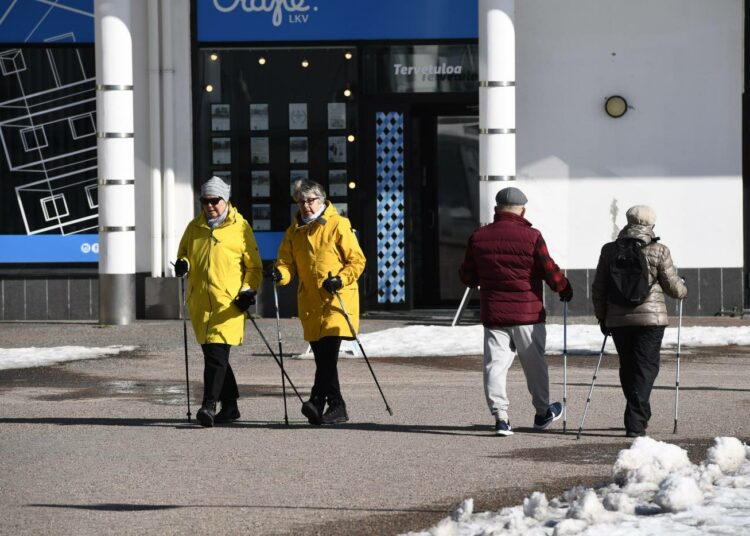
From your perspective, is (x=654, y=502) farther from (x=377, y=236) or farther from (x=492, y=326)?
(x=377, y=236)

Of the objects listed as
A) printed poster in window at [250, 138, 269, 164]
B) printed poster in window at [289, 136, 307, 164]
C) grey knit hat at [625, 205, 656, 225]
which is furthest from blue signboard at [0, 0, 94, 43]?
grey knit hat at [625, 205, 656, 225]

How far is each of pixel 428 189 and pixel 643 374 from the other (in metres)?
11.1

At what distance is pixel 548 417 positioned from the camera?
11.1 m

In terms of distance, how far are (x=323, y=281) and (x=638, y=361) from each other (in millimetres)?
2156

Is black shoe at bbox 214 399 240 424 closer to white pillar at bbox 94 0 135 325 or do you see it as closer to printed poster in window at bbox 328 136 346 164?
white pillar at bbox 94 0 135 325

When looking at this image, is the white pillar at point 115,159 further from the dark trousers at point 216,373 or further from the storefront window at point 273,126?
the dark trousers at point 216,373

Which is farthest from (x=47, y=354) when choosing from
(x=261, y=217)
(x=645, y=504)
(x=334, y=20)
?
(x=645, y=504)

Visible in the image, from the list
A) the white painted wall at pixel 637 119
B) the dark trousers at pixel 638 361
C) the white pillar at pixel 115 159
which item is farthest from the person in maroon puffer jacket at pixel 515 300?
the white painted wall at pixel 637 119

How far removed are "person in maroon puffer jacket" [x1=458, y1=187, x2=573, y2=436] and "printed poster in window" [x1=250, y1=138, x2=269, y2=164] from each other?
10.4m

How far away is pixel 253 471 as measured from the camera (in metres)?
9.43

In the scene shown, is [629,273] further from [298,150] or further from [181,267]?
[298,150]

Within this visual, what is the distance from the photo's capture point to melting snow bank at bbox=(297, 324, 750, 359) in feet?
54.8

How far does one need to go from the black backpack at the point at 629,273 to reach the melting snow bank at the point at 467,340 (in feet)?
17.7

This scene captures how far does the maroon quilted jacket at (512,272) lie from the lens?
36.5 ft
